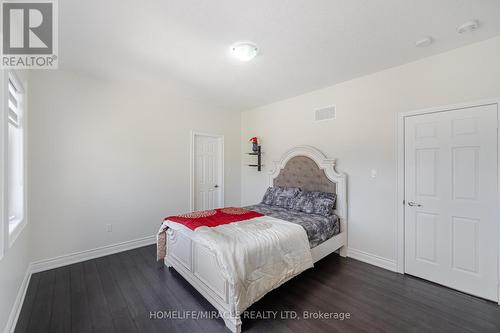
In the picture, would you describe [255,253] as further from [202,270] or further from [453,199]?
[453,199]

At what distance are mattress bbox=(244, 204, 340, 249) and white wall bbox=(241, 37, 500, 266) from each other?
0.41m

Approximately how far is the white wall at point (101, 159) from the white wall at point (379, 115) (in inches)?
98.2

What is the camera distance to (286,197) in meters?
3.65

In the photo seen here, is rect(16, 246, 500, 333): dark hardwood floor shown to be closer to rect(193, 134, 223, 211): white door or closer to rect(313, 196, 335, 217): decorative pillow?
rect(313, 196, 335, 217): decorative pillow

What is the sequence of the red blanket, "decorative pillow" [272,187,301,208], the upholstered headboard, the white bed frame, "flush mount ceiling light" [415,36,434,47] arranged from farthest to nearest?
1. "decorative pillow" [272,187,301,208]
2. the upholstered headboard
3. the red blanket
4. "flush mount ceiling light" [415,36,434,47]
5. the white bed frame

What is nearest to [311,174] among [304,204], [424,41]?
[304,204]

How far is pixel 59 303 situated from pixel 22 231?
90cm

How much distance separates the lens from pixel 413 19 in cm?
184

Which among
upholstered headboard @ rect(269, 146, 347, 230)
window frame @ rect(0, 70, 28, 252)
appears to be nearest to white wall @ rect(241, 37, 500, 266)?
upholstered headboard @ rect(269, 146, 347, 230)

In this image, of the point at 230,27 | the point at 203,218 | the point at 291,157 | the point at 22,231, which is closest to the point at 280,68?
the point at 230,27

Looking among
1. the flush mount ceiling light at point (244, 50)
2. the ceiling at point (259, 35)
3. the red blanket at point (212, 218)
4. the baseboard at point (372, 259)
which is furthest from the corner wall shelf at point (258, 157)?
the flush mount ceiling light at point (244, 50)

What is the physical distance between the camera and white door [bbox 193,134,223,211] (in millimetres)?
4293

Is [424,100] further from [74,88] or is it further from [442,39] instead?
[74,88]

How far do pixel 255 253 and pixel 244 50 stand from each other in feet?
6.94
